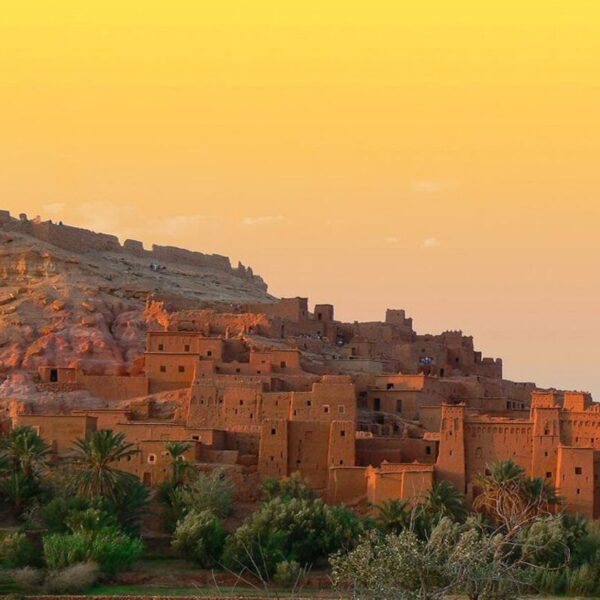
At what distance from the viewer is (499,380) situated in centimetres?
5956

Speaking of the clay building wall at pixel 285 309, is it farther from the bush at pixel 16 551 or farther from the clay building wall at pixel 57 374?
the bush at pixel 16 551

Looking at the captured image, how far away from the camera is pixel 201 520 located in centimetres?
4431

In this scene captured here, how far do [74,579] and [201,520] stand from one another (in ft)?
14.1

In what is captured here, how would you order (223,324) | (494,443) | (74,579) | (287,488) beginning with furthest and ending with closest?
(223,324), (494,443), (287,488), (74,579)

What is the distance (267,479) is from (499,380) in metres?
15.5

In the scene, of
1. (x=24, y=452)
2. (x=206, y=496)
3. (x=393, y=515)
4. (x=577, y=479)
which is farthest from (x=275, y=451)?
(x=577, y=479)

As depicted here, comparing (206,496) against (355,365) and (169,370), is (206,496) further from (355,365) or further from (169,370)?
(355,365)

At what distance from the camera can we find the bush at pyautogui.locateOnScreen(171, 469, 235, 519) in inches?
1783

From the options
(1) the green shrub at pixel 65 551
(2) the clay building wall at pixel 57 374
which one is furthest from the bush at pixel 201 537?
(2) the clay building wall at pixel 57 374

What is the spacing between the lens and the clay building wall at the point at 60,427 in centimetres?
4894

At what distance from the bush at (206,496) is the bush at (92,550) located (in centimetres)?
256

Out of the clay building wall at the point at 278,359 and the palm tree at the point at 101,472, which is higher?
the clay building wall at the point at 278,359

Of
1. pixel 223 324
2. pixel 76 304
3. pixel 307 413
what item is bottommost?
pixel 307 413

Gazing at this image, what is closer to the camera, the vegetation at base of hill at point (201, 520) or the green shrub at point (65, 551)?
the vegetation at base of hill at point (201, 520)
